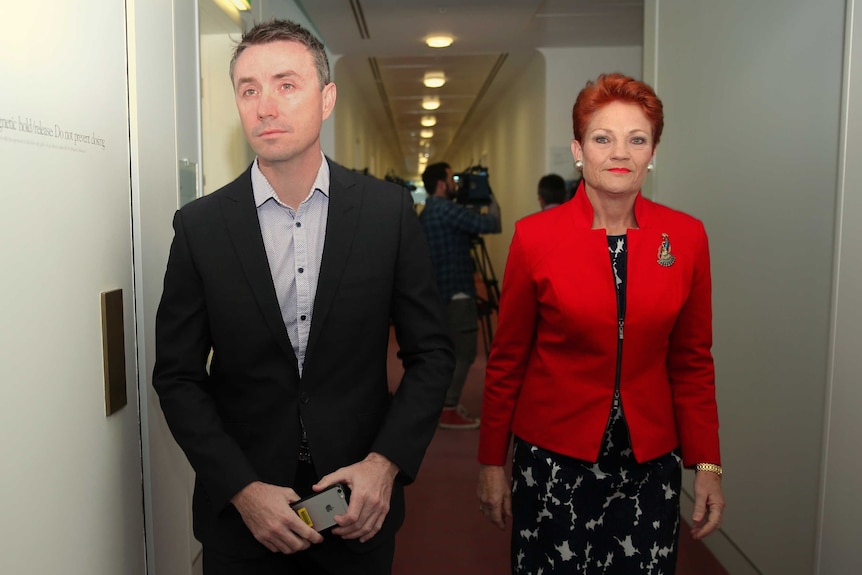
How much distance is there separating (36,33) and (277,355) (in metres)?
0.70

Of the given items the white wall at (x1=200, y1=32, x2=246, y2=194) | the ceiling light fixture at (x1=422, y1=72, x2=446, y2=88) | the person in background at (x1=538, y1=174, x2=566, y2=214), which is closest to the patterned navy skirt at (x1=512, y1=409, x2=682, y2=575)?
the white wall at (x1=200, y1=32, x2=246, y2=194)

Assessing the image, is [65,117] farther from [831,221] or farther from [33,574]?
[831,221]

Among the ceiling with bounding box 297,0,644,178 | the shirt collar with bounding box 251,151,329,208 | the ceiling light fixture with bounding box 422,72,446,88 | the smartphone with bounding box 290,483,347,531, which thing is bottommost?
the smartphone with bounding box 290,483,347,531

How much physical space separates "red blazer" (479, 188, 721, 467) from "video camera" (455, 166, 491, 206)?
3.19 m

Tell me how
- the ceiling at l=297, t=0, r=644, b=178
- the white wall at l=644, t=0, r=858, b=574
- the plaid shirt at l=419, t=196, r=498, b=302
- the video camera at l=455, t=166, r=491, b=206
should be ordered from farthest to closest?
the video camera at l=455, t=166, r=491, b=206, the ceiling at l=297, t=0, r=644, b=178, the plaid shirt at l=419, t=196, r=498, b=302, the white wall at l=644, t=0, r=858, b=574

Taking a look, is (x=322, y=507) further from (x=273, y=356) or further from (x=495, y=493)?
(x=495, y=493)

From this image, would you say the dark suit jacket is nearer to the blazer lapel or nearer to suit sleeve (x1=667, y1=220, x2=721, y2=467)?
the blazer lapel

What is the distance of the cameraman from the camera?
4328 millimetres

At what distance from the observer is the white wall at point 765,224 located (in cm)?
205

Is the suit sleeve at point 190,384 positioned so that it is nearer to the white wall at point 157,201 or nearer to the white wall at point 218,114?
the white wall at point 157,201

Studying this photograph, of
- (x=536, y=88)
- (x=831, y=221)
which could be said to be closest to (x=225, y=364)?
(x=831, y=221)

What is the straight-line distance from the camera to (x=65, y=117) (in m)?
1.37

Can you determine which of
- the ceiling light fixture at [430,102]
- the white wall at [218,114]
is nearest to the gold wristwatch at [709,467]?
the white wall at [218,114]

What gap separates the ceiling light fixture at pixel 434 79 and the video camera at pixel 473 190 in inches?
140
